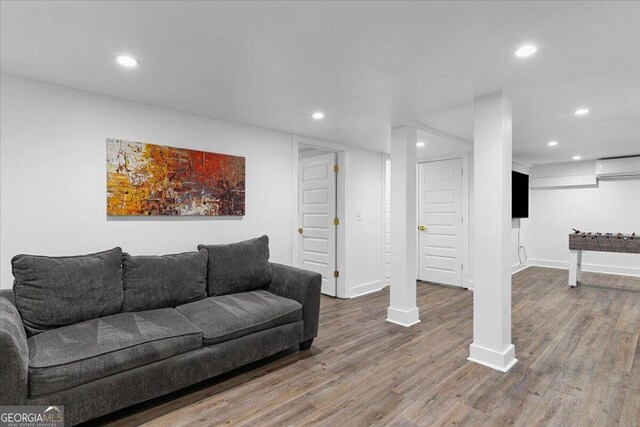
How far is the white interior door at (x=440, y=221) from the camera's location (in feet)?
17.9

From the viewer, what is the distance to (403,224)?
3629mm

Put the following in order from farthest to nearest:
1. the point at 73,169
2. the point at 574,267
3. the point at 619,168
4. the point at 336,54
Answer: the point at 619,168 < the point at 574,267 < the point at 73,169 < the point at 336,54

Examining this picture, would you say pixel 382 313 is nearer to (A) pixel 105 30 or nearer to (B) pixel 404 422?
(B) pixel 404 422

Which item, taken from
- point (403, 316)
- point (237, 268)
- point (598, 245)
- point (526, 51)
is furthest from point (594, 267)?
point (237, 268)

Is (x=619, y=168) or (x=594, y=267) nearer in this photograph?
(x=619, y=168)

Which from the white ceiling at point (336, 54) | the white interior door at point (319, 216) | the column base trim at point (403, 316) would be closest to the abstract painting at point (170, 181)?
the white ceiling at point (336, 54)

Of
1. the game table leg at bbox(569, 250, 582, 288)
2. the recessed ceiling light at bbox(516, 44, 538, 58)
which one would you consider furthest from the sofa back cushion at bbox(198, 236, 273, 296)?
the game table leg at bbox(569, 250, 582, 288)

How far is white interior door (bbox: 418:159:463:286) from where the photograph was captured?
545cm

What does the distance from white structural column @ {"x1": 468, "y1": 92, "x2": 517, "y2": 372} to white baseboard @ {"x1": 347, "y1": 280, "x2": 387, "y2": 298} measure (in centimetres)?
218

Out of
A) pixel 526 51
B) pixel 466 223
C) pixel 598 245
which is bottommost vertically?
pixel 598 245

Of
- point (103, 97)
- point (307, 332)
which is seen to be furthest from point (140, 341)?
point (103, 97)

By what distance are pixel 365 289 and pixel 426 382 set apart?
8.47 ft

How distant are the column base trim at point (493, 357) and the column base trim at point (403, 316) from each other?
0.88 meters

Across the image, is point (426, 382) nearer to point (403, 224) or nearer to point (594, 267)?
point (403, 224)
